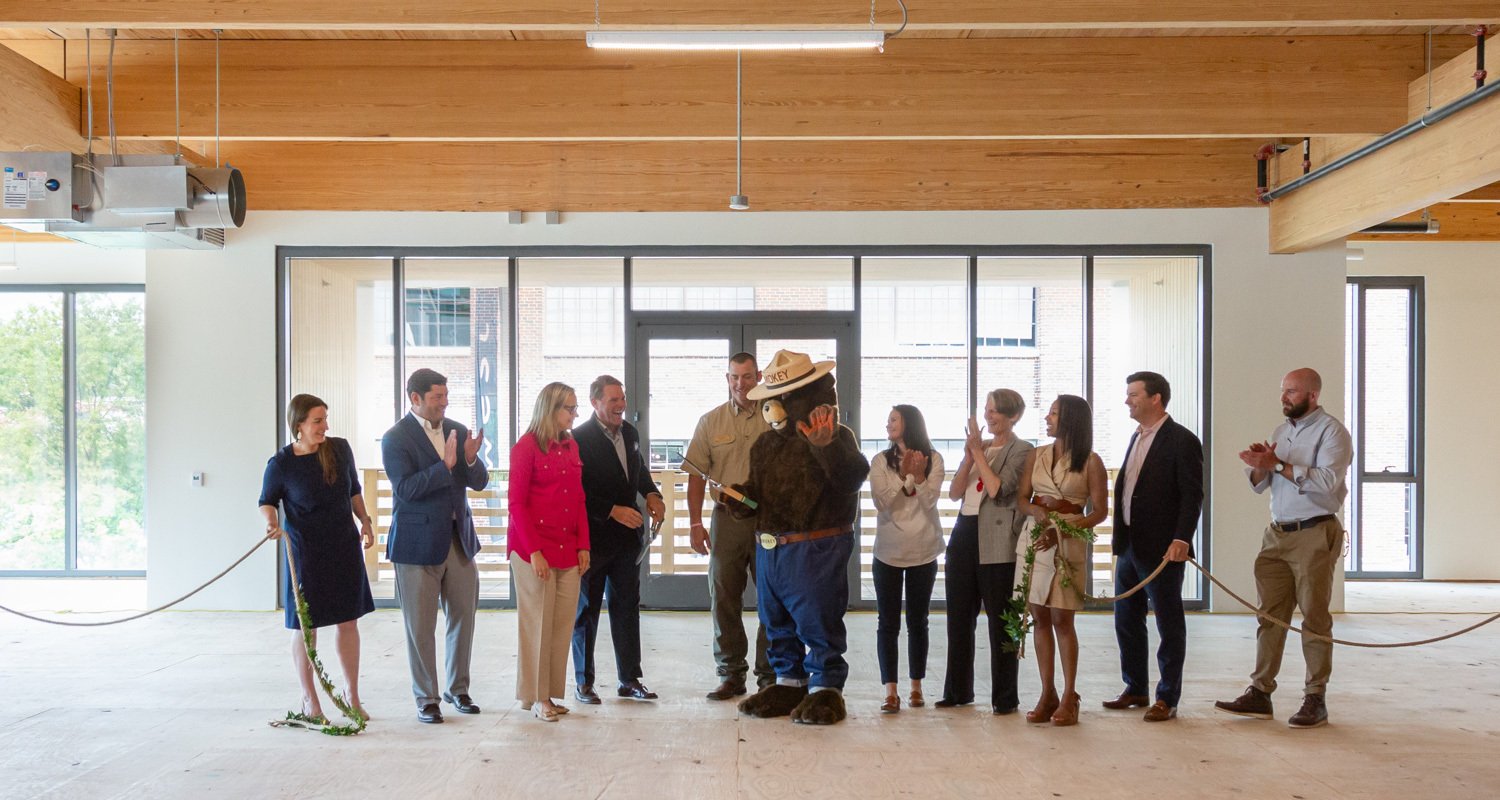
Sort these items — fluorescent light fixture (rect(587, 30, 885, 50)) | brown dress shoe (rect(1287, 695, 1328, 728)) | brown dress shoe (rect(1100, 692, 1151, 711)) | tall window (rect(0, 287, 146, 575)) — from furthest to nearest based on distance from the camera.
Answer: tall window (rect(0, 287, 146, 575))
brown dress shoe (rect(1100, 692, 1151, 711))
brown dress shoe (rect(1287, 695, 1328, 728))
fluorescent light fixture (rect(587, 30, 885, 50))

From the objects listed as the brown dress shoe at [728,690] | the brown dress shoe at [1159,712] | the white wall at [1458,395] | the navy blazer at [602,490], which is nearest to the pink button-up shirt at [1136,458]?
the brown dress shoe at [1159,712]

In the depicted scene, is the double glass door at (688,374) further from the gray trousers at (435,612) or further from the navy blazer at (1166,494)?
the navy blazer at (1166,494)

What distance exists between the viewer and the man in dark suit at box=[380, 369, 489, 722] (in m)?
4.82

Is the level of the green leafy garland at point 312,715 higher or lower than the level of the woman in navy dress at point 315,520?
lower

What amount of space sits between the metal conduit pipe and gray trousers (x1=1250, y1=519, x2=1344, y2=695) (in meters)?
2.16

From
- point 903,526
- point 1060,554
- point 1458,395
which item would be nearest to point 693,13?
point 903,526

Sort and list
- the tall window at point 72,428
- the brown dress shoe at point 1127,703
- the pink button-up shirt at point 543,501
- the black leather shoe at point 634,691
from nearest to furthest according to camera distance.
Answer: the pink button-up shirt at point 543,501, the brown dress shoe at point 1127,703, the black leather shoe at point 634,691, the tall window at point 72,428

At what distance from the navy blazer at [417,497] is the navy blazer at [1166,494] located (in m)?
2.98

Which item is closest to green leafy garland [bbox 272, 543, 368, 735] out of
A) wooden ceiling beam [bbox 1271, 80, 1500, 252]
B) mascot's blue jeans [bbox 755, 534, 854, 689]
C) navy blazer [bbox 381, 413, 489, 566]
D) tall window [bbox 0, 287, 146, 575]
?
navy blazer [bbox 381, 413, 489, 566]

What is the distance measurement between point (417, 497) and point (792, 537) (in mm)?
1579

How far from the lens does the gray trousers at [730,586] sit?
5363 mm

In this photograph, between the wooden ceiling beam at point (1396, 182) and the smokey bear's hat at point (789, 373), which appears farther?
the wooden ceiling beam at point (1396, 182)

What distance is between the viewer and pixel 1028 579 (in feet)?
16.0

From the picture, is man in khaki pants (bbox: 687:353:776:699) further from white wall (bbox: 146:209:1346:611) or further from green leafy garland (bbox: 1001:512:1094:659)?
white wall (bbox: 146:209:1346:611)
